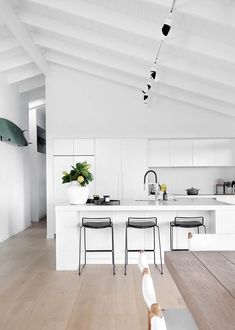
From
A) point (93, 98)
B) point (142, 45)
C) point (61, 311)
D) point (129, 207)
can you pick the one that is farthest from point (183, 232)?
point (93, 98)

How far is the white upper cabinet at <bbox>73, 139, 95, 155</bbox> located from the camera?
798 centimetres

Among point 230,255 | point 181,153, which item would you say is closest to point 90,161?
point 181,153

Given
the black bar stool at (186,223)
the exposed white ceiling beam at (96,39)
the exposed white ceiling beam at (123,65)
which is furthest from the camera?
the exposed white ceiling beam at (123,65)

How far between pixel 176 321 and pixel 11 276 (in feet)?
11.5

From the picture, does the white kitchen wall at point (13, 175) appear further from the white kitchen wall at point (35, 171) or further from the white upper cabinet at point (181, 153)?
the white upper cabinet at point (181, 153)

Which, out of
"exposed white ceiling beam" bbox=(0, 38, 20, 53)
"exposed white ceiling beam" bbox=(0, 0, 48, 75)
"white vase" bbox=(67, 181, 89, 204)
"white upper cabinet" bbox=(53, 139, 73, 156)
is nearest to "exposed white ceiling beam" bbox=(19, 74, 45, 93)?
"exposed white ceiling beam" bbox=(0, 0, 48, 75)

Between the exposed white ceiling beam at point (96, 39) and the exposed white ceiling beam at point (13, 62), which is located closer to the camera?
the exposed white ceiling beam at point (96, 39)

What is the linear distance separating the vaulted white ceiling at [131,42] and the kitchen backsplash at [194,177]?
154cm

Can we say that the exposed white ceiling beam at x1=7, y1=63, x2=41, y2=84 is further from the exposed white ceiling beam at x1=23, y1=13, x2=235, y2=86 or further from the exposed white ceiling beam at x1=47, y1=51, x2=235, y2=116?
the exposed white ceiling beam at x1=23, y1=13, x2=235, y2=86

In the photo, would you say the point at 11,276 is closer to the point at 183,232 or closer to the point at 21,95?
the point at 183,232

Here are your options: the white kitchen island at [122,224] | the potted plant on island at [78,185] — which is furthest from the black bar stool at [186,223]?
the potted plant on island at [78,185]

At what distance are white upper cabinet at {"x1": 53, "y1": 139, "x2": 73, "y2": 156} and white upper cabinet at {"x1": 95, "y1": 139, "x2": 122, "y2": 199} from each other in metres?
0.59

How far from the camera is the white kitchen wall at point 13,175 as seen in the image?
305 inches

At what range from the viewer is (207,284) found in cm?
173
